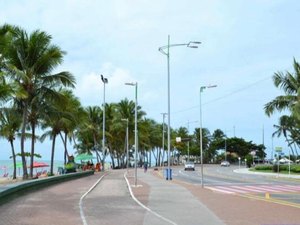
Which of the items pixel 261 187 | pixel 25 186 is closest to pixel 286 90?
pixel 261 187

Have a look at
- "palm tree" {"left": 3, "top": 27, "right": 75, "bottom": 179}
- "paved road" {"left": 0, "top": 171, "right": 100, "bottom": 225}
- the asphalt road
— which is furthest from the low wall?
the asphalt road

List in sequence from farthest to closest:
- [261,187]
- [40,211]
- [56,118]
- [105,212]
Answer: [56,118] < [261,187] < [40,211] < [105,212]

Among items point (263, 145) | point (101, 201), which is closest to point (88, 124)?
point (101, 201)

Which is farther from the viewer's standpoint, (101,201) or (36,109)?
(36,109)

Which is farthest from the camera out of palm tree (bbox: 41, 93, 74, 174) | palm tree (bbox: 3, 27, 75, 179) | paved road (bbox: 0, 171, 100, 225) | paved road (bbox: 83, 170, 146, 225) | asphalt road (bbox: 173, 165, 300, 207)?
palm tree (bbox: 41, 93, 74, 174)

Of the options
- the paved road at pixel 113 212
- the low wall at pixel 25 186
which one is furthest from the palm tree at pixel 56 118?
the paved road at pixel 113 212

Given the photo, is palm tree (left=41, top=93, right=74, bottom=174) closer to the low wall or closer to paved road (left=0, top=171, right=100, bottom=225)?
the low wall

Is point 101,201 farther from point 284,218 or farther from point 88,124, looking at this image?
point 88,124

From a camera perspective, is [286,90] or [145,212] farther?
[286,90]

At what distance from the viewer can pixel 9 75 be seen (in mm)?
28094

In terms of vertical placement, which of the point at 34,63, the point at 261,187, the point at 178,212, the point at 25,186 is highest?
the point at 34,63

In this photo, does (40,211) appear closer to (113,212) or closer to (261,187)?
(113,212)

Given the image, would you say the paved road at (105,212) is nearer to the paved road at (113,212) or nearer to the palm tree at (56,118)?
the paved road at (113,212)

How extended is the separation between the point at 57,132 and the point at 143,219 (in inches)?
1578
